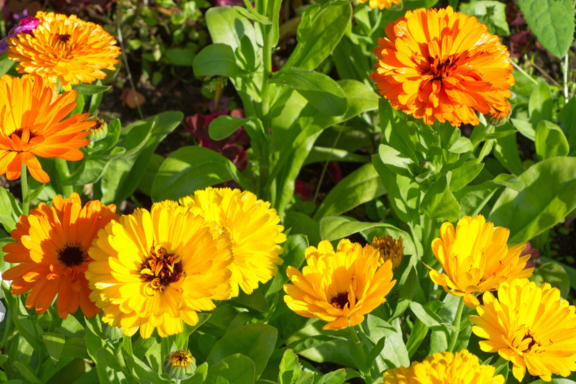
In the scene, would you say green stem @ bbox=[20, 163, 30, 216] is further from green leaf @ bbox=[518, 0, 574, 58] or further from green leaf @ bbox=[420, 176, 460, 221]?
green leaf @ bbox=[518, 0, 574, 58]

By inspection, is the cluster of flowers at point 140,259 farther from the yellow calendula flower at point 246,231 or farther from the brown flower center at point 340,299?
the brown flower center at point 340,299

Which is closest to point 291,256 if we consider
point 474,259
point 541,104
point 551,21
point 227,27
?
point 474,259

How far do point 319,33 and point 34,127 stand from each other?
925 millimetres

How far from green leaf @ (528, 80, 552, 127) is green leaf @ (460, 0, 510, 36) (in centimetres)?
51

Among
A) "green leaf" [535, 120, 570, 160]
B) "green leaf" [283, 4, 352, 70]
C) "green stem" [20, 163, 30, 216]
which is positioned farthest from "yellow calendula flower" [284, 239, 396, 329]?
"green leaf" [535, 120, 570, 160]

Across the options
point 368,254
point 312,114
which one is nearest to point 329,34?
point 312,114

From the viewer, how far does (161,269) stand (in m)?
1.05

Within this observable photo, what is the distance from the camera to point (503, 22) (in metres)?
2.46

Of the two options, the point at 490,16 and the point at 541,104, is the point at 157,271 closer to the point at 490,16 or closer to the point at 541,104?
the point at 541,104

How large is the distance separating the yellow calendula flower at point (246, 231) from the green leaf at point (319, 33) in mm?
713

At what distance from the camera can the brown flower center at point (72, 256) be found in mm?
1113

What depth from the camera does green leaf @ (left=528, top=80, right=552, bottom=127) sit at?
2.02 m

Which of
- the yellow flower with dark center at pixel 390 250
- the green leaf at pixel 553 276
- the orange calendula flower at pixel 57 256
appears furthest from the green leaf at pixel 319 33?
the green leaf at pixel 553 276

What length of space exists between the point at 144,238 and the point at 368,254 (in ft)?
1.44
